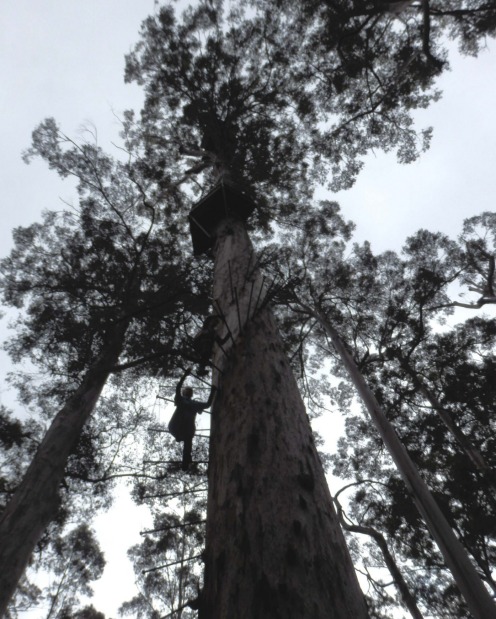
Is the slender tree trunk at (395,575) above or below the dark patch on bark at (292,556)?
above

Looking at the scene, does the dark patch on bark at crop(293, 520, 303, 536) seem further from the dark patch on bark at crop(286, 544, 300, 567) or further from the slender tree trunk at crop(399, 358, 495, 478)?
the slender tree trunk at crop(399, 358, 495, 478)

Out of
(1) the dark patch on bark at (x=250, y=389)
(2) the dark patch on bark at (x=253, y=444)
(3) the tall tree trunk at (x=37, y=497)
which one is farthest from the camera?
(3) the tall tree trunk at (x=37, y=497)

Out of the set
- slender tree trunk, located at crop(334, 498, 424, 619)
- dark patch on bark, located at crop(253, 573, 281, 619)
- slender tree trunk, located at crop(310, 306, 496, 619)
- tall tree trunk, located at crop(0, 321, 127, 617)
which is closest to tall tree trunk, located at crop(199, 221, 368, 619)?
dark patch on bark, located at crop(253, 573, 281, 619)

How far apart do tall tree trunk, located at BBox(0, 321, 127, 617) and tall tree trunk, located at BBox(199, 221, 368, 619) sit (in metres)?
4.82

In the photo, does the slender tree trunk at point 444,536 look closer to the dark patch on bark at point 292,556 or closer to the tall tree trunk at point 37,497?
the dark patch on bark at point 292,556

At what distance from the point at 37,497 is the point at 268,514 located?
5534 mm

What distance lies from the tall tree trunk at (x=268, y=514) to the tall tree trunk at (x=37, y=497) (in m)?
4.82

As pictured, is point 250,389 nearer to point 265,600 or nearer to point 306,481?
point 306,481

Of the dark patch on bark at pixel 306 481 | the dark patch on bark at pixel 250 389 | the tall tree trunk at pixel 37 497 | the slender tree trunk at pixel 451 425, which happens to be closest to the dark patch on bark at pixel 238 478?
the dark patch on bark at pixel 306 481

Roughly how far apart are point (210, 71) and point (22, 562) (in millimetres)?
14695

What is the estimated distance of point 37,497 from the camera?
5164mm

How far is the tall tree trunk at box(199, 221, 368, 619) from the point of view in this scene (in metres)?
1.00

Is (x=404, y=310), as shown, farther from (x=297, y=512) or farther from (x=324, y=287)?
Result: (x=297, y=512)

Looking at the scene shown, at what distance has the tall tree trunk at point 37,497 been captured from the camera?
4578 millimetres
